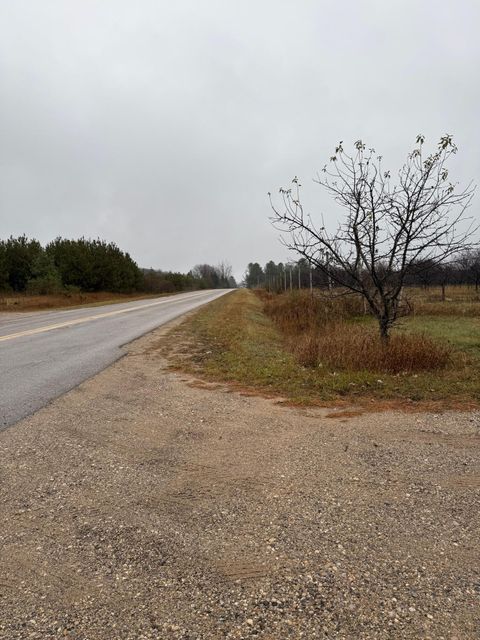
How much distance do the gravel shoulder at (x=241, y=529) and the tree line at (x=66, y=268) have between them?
32.9m

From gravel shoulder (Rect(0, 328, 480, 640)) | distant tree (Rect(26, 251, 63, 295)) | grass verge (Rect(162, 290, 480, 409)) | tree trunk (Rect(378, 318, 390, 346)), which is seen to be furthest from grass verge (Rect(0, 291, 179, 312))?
gravel shoulder (Rect(0, 328, 480, 640))

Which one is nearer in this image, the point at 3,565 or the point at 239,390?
the point at 3,565

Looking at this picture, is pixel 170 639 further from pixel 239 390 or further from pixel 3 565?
pixel 239 390

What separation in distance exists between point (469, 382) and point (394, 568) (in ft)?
14.8

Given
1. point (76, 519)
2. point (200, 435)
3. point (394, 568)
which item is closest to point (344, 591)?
point (394, 568)

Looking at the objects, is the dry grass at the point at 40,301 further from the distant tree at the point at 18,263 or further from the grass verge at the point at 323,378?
the grass verge at the point at 323,378

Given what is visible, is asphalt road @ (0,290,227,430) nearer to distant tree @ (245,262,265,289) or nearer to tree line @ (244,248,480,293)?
tree line @ (244,248,480,293)

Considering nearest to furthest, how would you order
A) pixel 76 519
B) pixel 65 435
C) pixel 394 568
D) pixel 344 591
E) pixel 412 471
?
1. pixel 344 591
2. pixel 394 568
3. pixel 76 519
4. pixel 412 471
5. pixel 65 435

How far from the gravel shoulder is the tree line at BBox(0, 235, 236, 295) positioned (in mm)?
32851

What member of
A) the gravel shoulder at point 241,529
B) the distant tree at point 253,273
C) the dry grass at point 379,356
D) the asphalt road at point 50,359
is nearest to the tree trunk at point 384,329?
the dry grass at point 379,356

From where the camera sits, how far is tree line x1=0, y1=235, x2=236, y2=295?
111 feet

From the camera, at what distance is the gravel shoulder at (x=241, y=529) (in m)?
1.88

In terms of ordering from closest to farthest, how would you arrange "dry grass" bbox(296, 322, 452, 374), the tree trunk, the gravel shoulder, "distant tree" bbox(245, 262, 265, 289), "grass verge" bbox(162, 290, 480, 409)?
the gravel shoulder, "grass verge" bbox(162, 290, 480, 409), "dry grass" bbox(296, 322, 452, 374), the tree trunk, "distant tree" bbox(245, 262, 265, 289)

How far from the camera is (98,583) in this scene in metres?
2.11
